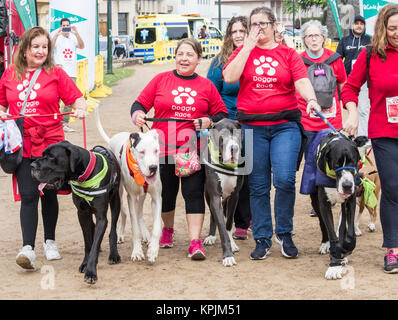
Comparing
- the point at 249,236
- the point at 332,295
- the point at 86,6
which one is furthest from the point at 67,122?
the point at 332,295

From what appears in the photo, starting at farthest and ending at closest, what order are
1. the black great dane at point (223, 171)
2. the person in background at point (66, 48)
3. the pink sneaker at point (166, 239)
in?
the person in background at point (66, 48)
the pink sneaker at point (166, 239)
the black great dane at point (223, 171)

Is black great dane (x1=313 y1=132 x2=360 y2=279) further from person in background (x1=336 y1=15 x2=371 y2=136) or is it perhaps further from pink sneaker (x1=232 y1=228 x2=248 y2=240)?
person in background (x1=336 y1=15 x2=371 y2=136)

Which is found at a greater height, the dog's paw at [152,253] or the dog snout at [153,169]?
the dog snout at [153,169]

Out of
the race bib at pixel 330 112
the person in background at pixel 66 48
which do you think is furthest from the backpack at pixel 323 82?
the person in background at pixel 66 48

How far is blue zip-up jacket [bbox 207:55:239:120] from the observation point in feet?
21.6

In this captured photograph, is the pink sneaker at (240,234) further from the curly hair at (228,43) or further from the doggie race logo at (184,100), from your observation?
the curly hair at (228,43)

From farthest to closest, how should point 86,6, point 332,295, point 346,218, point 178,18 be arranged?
point 178,18 < point 86,6 < point 346,218 < point 332,295

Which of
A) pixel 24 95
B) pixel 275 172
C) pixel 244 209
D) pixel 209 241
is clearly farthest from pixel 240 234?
pixel 24 95

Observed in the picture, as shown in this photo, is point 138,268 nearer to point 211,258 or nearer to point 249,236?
point 211,258

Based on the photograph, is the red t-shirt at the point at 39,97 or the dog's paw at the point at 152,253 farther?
the dog's paw at the point at 152,253

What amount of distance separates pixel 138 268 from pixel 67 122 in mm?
8977

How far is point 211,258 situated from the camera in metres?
6.07

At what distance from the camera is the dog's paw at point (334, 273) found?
5.27 m

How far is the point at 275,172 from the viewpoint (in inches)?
228
